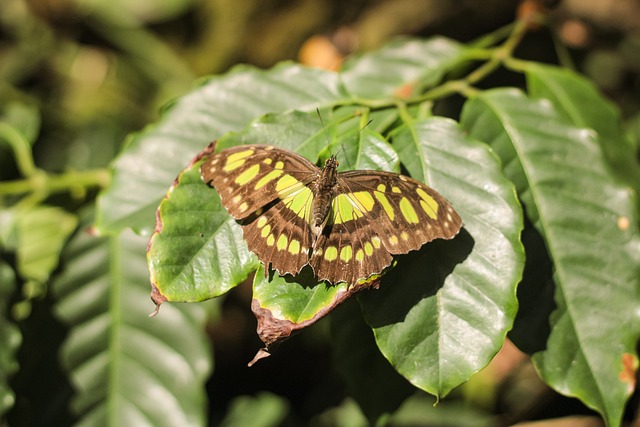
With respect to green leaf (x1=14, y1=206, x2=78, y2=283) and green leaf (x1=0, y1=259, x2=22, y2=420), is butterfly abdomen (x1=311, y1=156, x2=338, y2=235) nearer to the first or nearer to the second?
green leaf (x1=0, y1=259, x2=22, y2=420)

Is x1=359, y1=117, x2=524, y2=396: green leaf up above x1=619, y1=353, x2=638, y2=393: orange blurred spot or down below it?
above

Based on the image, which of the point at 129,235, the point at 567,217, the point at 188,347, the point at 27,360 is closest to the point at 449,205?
the point at 567,217

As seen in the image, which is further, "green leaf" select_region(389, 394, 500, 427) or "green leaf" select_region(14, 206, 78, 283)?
"green leaf" select_region(389, 394, 500, 427)

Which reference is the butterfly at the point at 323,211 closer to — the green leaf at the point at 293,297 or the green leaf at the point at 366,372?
the green leaf at the point at 293,297

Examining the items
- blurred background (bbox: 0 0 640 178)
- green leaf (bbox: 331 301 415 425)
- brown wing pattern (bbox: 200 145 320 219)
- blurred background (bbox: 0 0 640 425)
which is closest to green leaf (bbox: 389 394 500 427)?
blurred background (bbox: 0 0 640 425)

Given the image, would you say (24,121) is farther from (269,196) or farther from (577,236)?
(577,236)

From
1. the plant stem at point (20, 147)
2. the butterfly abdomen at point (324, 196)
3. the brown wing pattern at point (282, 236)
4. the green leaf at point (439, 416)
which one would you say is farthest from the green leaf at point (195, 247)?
the green leaf at point (439, 416)

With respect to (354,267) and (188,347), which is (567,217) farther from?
(188,347)
